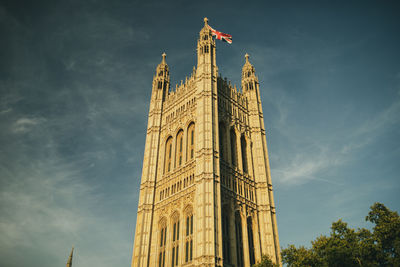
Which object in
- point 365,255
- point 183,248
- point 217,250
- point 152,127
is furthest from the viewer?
point 152,127

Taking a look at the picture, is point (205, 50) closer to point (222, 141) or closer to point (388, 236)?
point (222, 141)

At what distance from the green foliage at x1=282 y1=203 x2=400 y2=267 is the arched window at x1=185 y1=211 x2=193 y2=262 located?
12.1m

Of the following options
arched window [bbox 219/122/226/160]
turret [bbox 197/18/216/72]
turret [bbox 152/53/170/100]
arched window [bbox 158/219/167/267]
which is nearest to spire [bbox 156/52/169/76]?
turret [bbox 152/53/170/100]

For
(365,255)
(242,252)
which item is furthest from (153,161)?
(365,255)

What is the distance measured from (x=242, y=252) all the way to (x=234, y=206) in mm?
5236

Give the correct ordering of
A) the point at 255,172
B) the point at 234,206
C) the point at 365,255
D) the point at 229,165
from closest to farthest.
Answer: the point at 365,255 < the point at 234,206 < the point at 229,165 < the point at 255,172

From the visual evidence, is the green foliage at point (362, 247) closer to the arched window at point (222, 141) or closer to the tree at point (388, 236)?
the tree at point (388, 236)

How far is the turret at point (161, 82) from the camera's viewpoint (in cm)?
5662

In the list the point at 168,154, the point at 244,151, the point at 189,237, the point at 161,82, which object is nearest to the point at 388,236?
the point at 189,237

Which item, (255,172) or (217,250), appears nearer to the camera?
(217,250)

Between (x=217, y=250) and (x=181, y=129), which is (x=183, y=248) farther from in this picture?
(x=181, y=129)

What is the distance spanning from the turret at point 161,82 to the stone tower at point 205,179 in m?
0.24

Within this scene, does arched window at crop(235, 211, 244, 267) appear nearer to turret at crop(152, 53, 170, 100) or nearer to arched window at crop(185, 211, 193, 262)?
arched window at crop(185, 211, 193, 262)

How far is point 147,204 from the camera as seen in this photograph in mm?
44250
